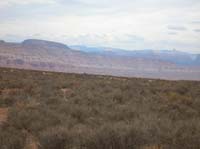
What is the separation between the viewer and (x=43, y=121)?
10156mm

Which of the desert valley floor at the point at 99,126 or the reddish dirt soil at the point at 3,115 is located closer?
the desert valley floor at the point at 99,126

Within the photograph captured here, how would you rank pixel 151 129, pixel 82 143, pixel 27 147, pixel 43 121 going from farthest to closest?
pixel 43 121, pixel 151 129, pixel 27 147, pixel 82 143

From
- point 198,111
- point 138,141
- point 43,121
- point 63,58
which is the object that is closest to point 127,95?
point 198,111

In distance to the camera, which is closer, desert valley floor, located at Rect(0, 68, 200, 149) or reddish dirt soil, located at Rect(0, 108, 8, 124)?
desert valley floor, located at Rect(0, 68, 200, 149)

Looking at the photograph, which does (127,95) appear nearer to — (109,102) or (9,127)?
(109,102)

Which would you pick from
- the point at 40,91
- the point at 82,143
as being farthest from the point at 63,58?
the point at 82,143

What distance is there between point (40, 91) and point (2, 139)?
10790 millimetres

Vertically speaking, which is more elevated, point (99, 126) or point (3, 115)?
point (99, 126)

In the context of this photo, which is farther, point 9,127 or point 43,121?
point 43,121

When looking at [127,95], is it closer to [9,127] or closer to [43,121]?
[43,121]

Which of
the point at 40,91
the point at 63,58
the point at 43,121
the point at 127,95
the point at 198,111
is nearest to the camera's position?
the point at 43,121

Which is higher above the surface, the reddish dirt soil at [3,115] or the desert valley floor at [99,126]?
the desert valley floor at [99,126]

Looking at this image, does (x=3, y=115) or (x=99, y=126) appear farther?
(x=3, y=115)

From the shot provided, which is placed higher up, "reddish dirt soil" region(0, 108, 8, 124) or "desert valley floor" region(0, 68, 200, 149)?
"desert valley floor" region(0, 68, 200, 149)
